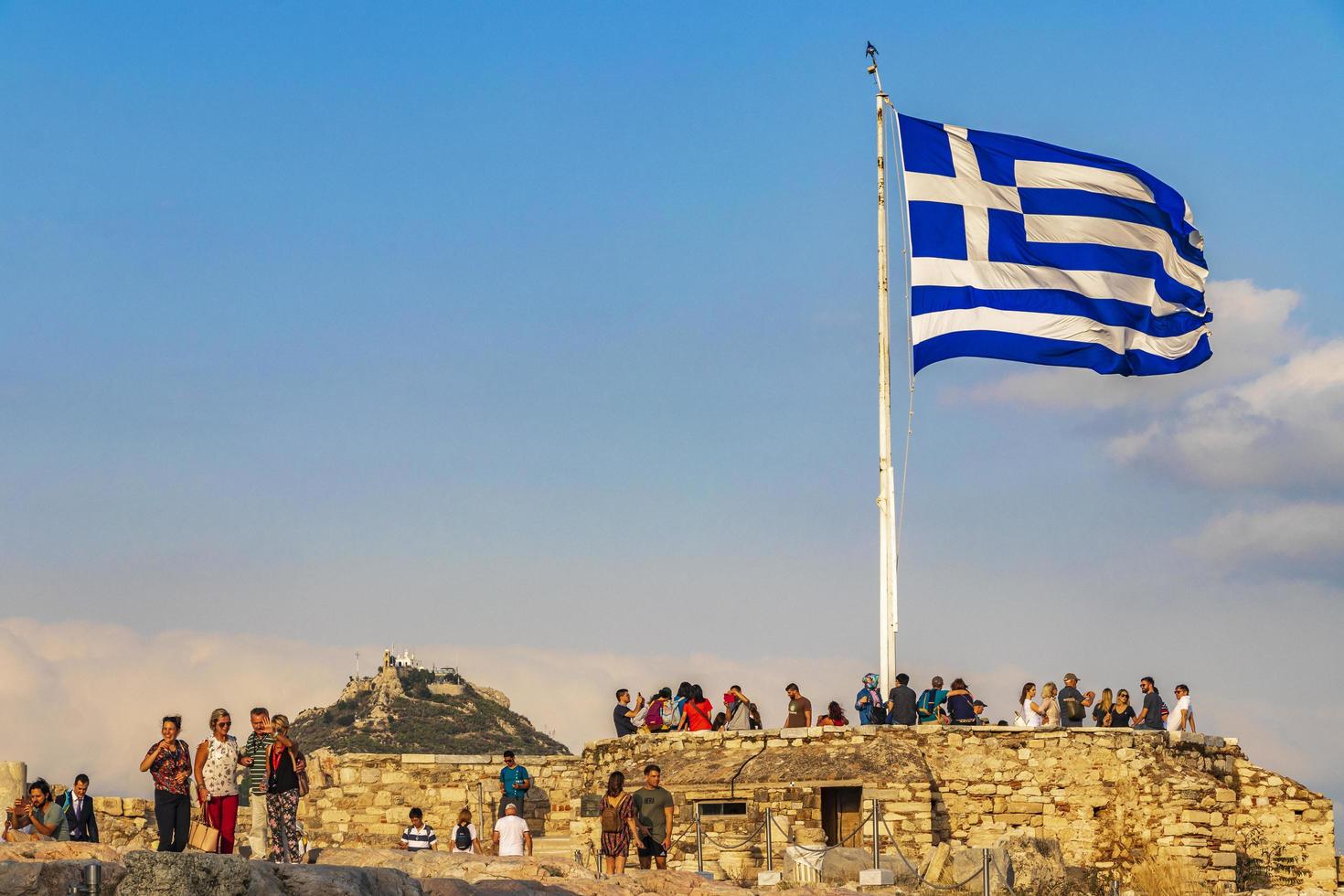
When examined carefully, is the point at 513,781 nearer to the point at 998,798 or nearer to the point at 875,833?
the point at 875,833

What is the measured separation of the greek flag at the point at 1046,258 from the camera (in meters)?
26.7

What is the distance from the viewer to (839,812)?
25.1 metres

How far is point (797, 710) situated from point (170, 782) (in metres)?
11.5

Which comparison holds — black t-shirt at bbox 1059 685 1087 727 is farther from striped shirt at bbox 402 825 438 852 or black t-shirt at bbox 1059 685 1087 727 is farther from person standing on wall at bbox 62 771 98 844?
person standing on wall at bbox 62 771 98 844

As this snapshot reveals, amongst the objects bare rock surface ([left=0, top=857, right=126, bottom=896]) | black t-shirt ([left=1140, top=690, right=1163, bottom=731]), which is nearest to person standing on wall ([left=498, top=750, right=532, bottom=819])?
black t-shirt ([left=1140, top=690, right=1163, bottom=731])

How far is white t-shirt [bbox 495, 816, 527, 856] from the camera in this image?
2062 cm

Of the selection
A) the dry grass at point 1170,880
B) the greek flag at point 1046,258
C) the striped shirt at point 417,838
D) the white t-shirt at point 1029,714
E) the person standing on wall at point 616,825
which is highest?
the greek flag at point 1046,258

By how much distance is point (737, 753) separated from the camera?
83.8 ft

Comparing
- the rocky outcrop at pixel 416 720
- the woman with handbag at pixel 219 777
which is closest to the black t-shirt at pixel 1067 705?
the woman with handbag at pixel 219 777

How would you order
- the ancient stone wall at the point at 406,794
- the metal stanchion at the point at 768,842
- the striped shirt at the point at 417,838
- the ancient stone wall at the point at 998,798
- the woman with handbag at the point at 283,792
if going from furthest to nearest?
1. the ancient stone wall at the point at 406,794
2. the ancient stone wall at the point at 998,798
3. the metal stanchion at the point at 768,842
4. the striped shirt at the point at 417,838
5. the woman with handbag at the point at 283,792

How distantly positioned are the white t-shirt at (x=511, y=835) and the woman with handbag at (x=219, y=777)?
165 inches

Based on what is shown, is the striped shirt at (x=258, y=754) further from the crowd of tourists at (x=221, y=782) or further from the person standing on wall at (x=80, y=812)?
the person standing on wall at (x=80, y=812)

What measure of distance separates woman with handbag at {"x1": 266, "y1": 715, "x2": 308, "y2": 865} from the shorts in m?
3.80

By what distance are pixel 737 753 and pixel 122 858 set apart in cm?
1299
